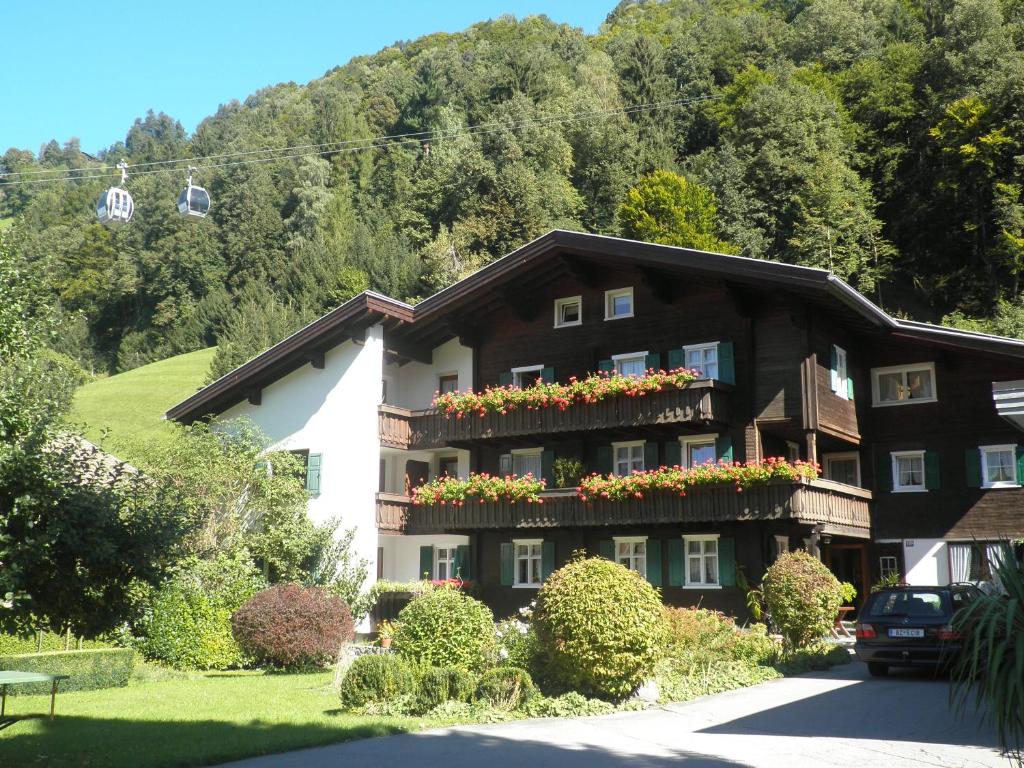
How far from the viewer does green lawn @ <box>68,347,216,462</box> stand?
216 ft

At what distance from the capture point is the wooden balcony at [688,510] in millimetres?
26000

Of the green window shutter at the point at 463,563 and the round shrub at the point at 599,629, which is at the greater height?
the green window shutter at the point at 463,563

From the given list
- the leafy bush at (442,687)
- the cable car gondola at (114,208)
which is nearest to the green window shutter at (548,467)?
the cable car gondola at (114,208)

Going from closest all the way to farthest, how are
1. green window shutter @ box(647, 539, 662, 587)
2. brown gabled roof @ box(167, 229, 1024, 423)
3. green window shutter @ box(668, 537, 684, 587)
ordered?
brown gabled roof @ box(167, 229, 1024, 423) → green window shutter @ box(668, 537, 684, 587) → green window shutter @ box(647, 539, 662, 587)

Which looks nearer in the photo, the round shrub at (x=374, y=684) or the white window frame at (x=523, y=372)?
the round shrub at (x=374, y=684)

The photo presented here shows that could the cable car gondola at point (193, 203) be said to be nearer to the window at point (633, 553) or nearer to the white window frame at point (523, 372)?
the white window frame at point (523, 372)

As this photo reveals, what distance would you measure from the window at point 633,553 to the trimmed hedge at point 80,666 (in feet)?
45.1

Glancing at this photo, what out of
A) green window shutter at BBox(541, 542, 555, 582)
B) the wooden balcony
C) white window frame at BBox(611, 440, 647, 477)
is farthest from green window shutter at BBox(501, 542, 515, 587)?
white window frame at BBox(611, 440, 647, 477)

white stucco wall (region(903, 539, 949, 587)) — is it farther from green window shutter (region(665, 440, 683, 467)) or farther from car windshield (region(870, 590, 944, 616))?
car windshield (region(870, 590, 944, 616))

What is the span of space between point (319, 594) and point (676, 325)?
506 inches

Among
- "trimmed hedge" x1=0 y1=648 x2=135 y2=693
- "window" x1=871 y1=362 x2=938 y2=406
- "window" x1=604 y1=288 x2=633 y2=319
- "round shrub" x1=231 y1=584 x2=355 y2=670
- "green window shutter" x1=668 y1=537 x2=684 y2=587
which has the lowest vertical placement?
"trimmed hedge" x1=0 y1=648 x2=135 y2=693

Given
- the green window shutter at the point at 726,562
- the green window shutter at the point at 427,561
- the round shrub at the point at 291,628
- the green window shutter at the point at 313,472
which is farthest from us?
the green window shutter at the point at 313,472

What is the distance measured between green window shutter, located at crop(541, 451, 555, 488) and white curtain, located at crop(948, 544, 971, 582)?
11207 mm

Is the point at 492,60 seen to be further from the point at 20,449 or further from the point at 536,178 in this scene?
the point at 20,449
